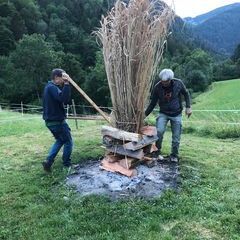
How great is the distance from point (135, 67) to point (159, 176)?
62.3 inches

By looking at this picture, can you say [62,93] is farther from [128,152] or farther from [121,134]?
[128,152]

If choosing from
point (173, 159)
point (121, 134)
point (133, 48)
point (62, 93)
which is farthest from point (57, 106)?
point (173, 159)

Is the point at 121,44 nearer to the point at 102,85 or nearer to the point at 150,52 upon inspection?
the point at 150,52

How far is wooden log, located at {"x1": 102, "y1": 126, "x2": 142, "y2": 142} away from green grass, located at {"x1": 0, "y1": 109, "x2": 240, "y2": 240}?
0.91 m

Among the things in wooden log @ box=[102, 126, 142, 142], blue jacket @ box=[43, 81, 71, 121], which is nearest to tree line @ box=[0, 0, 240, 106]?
blue jacket @ box=[43, 81, 71, 121]

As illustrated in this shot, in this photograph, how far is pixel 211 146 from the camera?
9.32 m

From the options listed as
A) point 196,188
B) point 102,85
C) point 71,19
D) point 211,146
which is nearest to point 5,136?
point 211,146

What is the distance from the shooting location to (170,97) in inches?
269

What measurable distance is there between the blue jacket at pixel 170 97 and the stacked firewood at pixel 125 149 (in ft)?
1.79

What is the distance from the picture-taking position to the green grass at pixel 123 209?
4621 millimetres

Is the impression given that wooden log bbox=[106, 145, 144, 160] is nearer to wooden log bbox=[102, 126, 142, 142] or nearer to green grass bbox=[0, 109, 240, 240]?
wooden log bbox=[102, 126, 142, 142]

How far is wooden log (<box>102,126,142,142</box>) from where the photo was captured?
20.0 ft

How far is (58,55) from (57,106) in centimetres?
4808

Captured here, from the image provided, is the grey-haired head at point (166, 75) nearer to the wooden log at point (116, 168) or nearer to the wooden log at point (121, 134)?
the wooden log at point (121, 134)
